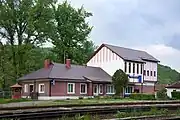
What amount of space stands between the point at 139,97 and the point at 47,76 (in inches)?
526

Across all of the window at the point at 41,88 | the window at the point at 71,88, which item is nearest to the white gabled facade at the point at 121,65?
the window at the point at 71,88

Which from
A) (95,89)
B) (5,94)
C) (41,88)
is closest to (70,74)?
(41,88)

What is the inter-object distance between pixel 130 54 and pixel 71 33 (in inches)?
503

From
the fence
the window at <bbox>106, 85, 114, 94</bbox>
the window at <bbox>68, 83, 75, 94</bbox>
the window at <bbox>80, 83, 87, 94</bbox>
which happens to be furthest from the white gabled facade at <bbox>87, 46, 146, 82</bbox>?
the fence

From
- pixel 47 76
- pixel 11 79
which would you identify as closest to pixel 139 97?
pixel 47 76

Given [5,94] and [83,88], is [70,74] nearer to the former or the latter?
[83,88]

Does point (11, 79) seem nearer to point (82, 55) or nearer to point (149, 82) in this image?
point (82, 55)

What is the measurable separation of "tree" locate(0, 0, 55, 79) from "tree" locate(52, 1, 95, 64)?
810cm

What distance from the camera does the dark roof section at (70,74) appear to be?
52875 mm

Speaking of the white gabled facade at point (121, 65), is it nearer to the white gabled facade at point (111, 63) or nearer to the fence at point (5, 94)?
the white gabled facade at point (111, 63)

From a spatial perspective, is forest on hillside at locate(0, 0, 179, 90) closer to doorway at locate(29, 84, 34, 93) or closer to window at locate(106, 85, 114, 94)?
doorway at locate(29, 84, 34, 93)

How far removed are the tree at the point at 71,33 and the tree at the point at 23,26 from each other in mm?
8100

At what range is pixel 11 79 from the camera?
2486 inches

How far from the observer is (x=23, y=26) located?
199ft
